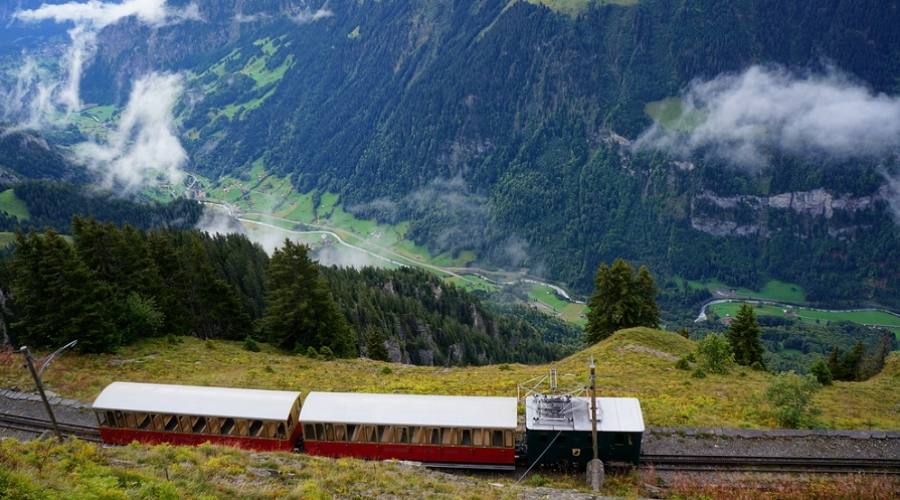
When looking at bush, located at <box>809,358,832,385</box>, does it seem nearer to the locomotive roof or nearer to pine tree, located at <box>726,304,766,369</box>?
pine tree, located at <box>726,304,766,369</box>

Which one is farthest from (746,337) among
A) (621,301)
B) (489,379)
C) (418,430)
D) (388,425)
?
(388,425)

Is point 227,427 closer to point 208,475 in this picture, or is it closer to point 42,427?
point 208,475

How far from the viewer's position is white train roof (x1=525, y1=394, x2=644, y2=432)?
40.2 meters

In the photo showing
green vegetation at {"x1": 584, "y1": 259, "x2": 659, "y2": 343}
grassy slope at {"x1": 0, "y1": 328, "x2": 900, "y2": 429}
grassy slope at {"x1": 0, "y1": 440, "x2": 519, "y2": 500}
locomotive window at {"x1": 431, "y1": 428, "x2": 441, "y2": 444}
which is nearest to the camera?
grassy slope at {"x1": 0, "y1": 440, "x2": 519, "y2": 500}

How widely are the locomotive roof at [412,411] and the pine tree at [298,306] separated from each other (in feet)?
117

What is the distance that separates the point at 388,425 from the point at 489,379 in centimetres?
2401

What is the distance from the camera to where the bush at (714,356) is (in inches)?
2618

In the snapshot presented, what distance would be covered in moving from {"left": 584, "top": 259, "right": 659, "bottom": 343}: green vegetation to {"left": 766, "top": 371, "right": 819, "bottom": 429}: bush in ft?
150

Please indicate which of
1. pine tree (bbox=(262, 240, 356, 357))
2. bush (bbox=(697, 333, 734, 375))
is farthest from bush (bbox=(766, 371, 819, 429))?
pine tree (bbox=(262, 240, 356, 357))

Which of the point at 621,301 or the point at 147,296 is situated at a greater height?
the point at 147,296

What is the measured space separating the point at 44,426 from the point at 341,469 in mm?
28801

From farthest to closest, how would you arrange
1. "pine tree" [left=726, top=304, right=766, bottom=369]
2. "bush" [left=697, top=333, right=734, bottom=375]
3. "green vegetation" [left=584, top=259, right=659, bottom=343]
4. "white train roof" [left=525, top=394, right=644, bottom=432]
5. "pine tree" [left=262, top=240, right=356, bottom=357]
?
"green vegetation" [left=584, top=259, right=659, bottom=343]
"pine tree" [left=726, top=304, right=766, bottom=369]
"pine tree" [left=262, top=240, right=356, bottom=357]
"bush" [left=697, top=333, right=734, bottom=375]
"white train roof" [left=525, top=394, right=644, bottom=432]

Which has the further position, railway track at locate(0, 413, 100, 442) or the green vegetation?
the green vegetation

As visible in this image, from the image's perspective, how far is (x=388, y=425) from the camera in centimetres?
4219
